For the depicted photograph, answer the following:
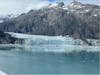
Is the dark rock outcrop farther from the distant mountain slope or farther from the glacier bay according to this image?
the distant mountain slope

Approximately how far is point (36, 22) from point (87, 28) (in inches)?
927

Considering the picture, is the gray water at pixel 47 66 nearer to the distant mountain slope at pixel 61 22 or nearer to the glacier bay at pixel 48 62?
the glacier bay at pixel 48 62

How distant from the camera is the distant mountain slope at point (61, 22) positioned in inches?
4640

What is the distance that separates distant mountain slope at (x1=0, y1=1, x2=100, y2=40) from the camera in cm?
11786

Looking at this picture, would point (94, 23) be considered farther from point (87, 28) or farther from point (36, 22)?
point (36, 22)

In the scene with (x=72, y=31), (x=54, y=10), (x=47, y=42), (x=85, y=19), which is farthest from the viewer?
(x=54, y=10)

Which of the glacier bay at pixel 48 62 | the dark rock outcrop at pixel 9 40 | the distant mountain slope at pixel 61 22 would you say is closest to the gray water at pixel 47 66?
A: the glacier bay at pixel 48 62

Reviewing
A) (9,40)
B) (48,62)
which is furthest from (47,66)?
(9,40)

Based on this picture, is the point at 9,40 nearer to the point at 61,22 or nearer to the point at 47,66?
the point at 47,66

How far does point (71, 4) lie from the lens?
140 m

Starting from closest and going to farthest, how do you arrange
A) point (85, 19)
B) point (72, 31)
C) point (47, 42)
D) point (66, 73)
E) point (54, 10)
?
point (66, 73) < point (47, 42) < point (72, 31) < point (85, 19) < point (54, 10)

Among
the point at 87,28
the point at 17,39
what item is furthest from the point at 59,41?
the point at 87,28

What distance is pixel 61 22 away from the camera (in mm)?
124812

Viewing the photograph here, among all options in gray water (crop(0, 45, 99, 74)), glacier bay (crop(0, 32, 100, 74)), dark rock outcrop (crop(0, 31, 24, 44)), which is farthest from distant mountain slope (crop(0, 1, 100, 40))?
gray water (crop(0, 45, 99, 74))
